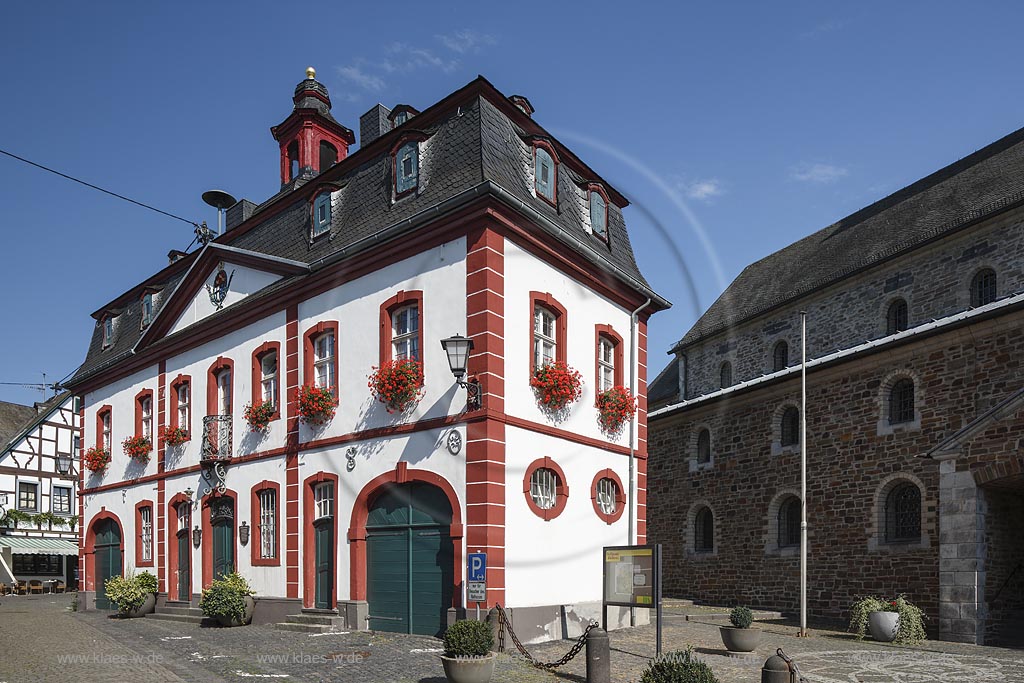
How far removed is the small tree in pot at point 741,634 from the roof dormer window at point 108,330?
2161 cm

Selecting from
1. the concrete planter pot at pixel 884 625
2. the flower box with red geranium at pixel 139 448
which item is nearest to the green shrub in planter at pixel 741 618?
the concrete planter pot at pixel 884 625

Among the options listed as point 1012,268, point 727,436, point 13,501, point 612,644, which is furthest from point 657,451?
point 13,501

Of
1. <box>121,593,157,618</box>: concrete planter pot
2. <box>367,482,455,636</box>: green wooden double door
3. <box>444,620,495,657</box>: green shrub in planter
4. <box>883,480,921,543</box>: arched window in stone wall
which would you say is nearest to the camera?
<box>444,620,495,657</box>: green shrub in planter

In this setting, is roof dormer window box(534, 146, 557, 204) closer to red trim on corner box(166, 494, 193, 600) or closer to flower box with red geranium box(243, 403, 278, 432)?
flower box with red geranium box(243, 403, 278, 432)

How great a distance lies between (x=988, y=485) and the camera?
15.5 metres

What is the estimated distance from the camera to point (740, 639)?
13945 millimetres

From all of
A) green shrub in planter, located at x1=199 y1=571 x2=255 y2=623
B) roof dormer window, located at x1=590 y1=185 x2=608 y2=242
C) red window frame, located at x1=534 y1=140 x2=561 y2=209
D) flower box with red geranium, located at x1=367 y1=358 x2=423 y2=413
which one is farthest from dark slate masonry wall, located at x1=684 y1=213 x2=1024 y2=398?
green shrub in planter, located at x1=199 y1=571 x2=255 y2=623

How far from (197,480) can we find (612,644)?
1172cm

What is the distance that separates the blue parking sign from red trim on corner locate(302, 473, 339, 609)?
12.5ft

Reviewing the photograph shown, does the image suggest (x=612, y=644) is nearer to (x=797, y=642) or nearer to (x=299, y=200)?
(x=797, y=642)

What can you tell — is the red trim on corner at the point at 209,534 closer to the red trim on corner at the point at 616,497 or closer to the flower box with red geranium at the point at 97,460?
the flower box with red geranium at the point at 97,460

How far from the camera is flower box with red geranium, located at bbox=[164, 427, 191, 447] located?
22.1m

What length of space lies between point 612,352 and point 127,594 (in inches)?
526

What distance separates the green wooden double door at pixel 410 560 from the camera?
1495 cm
